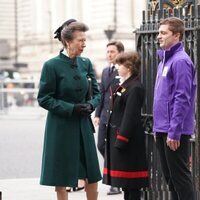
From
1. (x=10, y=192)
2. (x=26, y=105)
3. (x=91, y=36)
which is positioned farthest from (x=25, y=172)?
(x=91, y=36)

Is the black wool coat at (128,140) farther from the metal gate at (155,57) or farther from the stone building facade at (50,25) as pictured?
the stone building facade at (50,25)

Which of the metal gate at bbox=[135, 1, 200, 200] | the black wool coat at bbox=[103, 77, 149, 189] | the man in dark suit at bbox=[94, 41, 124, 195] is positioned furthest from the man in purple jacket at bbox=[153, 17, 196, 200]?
the man in dark suit at bbox=[94, 41, 124, 195]

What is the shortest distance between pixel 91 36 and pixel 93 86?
4850 cm

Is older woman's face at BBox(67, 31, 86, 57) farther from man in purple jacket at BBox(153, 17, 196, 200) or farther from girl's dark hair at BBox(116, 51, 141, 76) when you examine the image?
man in purple jacket at BBox(153, 17, 196, 200)

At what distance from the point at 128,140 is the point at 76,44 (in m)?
1.03

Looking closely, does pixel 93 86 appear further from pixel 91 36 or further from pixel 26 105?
pixel 91 36

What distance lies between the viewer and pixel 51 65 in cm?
694

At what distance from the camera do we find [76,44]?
23.0 feet

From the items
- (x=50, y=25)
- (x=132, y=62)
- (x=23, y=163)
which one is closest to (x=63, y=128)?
(x=132, y=62)

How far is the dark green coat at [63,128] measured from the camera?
Answer: 6918 millimetres

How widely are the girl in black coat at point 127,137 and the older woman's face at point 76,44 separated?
0.57 meters

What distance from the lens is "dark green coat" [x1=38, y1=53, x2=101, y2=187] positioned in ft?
22.7

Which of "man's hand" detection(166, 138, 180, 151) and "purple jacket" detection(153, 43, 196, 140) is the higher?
"purple jacket" detection(153, 43, 196, 140)

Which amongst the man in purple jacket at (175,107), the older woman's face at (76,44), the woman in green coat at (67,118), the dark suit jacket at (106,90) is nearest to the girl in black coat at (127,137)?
the woman in green coat at (67,118)
